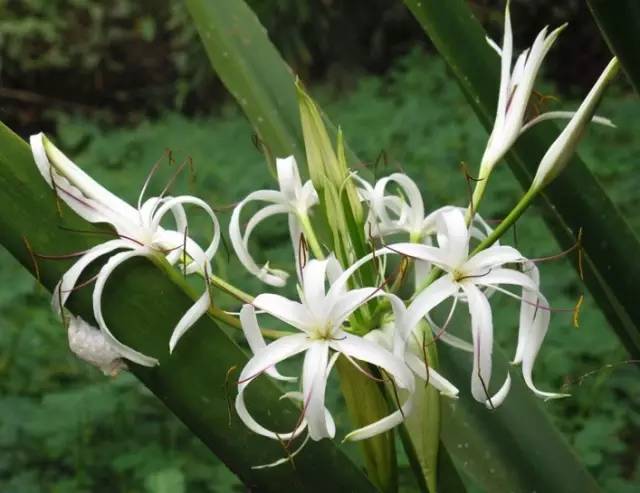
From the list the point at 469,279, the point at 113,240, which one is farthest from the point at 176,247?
the point at 469,279

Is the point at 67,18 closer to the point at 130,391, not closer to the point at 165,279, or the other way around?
the point at 130,391

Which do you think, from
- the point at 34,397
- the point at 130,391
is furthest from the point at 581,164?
the point at 34,397

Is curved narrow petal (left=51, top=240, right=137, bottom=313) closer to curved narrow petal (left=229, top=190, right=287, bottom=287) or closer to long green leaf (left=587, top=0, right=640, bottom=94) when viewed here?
curved narrow petal (left=229, top=190, right=287, bottom=287)

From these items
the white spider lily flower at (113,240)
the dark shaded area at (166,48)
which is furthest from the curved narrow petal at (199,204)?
the dark shaded area at (166,48)

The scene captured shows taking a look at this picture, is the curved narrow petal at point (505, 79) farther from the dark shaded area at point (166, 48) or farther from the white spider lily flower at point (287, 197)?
the dark shaded area at point (166, 48)

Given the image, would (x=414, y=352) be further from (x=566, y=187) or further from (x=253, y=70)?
(x=253, y=70)

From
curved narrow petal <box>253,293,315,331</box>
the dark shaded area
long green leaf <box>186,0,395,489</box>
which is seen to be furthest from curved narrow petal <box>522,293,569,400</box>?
the dark shaded area

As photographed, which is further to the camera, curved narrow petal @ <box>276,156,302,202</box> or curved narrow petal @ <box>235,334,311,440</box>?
curved narrow petal @ <box>276,156,302,202</box>
